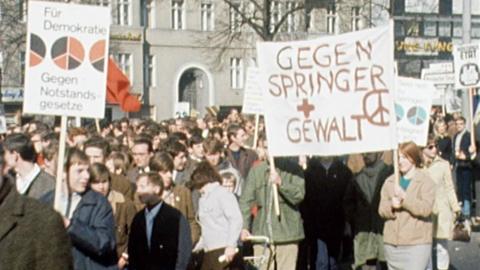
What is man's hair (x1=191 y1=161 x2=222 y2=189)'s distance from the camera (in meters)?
10.7

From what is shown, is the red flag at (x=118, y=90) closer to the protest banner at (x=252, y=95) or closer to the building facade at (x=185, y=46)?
the protest banner at (x=252, y=95)

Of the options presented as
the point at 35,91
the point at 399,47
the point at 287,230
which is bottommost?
the point at 287,230

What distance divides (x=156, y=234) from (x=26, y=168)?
1.09 m

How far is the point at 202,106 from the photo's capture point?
63938 millimetres

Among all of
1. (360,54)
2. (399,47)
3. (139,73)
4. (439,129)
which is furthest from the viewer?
(399,47)

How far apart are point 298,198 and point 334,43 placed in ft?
5.20

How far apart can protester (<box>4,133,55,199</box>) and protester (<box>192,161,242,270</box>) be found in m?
1.90

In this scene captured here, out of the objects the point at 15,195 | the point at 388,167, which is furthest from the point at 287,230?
the point at 15,195

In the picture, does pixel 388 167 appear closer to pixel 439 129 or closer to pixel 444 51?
pixel 439 129

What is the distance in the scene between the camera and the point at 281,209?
12.2 meters

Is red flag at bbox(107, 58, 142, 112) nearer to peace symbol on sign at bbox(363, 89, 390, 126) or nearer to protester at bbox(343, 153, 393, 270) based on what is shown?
protester at bbox(343, 153, 393, 270)

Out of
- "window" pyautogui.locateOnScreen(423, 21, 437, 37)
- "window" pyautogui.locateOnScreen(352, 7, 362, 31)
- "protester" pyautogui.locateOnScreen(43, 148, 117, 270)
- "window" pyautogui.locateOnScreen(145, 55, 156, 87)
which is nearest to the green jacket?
"protester" pyautogui.locateOnScreen(43, 148, 117, 270)

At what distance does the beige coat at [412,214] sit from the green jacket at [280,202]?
1.10m

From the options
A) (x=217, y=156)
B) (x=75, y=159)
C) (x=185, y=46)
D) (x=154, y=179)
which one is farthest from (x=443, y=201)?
(x=185, y=46)
